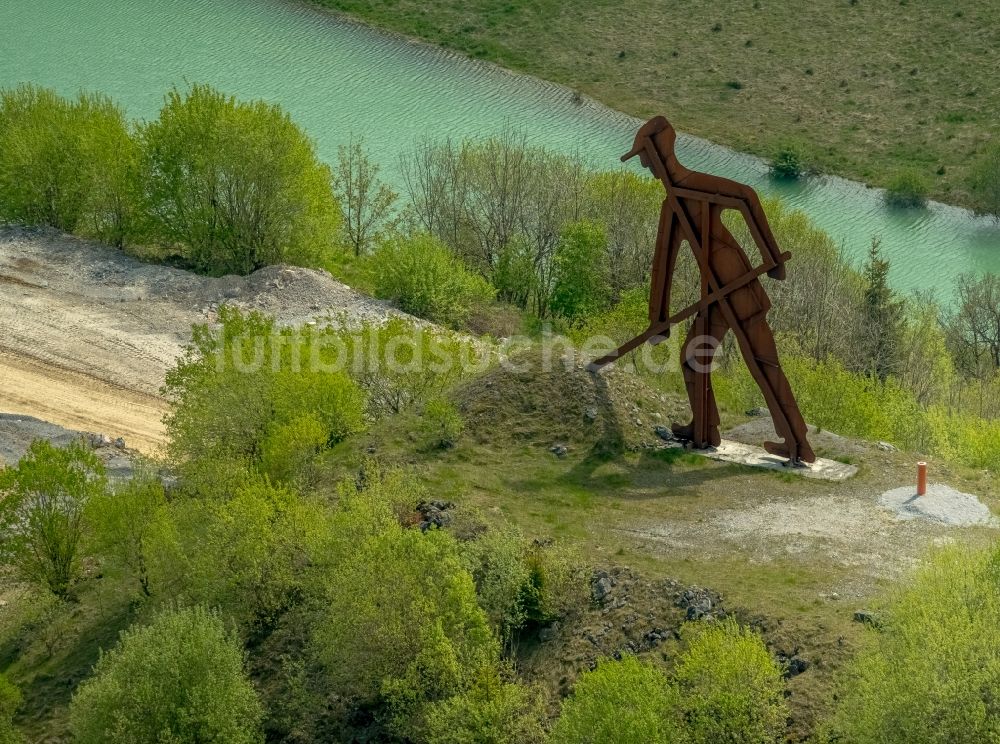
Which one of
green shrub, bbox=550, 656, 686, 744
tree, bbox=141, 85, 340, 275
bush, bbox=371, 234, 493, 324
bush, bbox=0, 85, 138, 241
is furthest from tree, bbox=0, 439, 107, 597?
bush, bbox=0, 85, 138, 241

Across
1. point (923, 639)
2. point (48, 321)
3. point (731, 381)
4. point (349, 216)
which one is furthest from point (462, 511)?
point (349, 216)

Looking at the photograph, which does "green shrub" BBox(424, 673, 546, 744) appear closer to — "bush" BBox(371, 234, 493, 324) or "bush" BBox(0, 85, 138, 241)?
"bush" BBox(371, 234, 493, 324)

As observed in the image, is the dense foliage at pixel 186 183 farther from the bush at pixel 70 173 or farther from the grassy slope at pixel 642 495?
the grassy slope at pixel 642 495

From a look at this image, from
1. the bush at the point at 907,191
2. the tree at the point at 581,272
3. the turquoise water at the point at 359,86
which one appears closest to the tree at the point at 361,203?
the turquoise water at the point at 359,86

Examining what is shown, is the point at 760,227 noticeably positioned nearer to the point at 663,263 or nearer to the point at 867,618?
the point at 663,263

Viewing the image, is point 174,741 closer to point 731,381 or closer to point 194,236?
point 731,381

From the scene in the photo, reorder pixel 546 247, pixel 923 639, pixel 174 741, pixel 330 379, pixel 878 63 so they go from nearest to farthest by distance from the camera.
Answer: pixel 923 639 < pixel 174 741 < pixel 330 379 < pixel 546 247 < pixel 878 63
